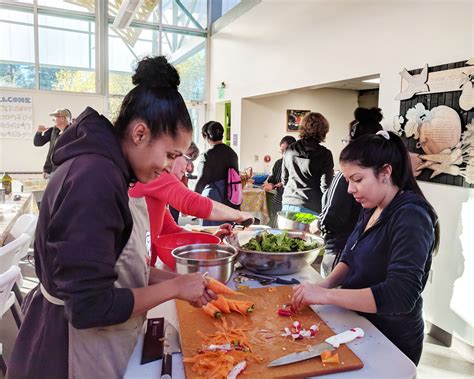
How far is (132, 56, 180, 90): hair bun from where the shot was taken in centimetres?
89

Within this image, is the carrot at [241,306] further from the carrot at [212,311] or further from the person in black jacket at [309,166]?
the person in black jacket at [309,166]

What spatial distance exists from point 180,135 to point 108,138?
160 millimetres

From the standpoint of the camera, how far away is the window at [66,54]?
21.1 feet

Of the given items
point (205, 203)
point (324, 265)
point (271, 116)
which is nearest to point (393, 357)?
point (205, 203)

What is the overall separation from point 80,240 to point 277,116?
5523 mm

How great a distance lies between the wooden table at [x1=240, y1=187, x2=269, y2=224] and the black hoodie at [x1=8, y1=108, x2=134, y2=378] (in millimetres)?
3763

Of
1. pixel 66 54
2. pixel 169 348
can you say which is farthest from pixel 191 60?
pixel 169 348

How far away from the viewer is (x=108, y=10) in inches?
263

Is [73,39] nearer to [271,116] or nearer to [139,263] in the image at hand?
[271,116]

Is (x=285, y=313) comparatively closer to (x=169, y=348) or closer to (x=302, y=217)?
(x=169, y=348)

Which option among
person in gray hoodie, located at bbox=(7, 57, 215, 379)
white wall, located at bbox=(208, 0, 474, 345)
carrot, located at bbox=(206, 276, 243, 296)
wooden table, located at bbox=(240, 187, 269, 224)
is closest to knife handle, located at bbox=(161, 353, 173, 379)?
person in gray hoodie, located at bbox=(7, 57, 215, 379)

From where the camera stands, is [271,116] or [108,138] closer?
[108,138]

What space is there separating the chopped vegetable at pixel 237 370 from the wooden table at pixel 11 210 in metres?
2.17

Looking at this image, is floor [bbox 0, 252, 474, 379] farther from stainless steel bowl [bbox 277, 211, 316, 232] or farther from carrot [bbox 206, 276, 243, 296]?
carrot [bbox 206, 276, 243, 296]
